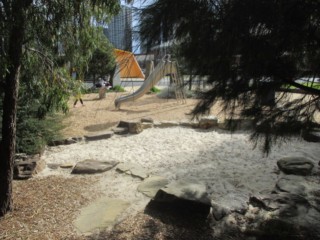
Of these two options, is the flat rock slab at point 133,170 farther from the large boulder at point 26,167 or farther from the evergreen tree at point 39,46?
the evergreen tree at point 39,46

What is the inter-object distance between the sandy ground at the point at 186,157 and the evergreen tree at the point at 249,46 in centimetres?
80

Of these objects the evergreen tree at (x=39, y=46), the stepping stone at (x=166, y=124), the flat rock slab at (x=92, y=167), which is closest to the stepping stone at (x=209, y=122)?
the stepping stone at (x=166, y=124)

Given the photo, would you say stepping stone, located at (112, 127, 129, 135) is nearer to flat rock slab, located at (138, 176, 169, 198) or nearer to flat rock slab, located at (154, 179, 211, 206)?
flat rock slab, located at (138, 176, 169, 198)

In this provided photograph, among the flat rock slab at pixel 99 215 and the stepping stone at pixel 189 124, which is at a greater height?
the flat rock slab at pixel 99 215

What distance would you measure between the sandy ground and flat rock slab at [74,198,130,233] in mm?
134

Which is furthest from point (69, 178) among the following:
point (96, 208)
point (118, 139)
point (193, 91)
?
point (193, 91)

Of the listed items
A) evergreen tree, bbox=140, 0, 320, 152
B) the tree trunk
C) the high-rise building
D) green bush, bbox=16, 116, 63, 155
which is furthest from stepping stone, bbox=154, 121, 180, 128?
the high-rise building

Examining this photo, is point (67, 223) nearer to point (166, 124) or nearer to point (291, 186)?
point (291, 186)

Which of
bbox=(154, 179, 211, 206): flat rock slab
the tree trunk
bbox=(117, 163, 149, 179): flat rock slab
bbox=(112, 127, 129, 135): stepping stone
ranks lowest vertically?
bbox=(112, 127, 129, 135): stepping stone

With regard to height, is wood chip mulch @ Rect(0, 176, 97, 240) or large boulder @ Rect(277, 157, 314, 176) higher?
large boulder @ Rect(277, 157, 314, 176)

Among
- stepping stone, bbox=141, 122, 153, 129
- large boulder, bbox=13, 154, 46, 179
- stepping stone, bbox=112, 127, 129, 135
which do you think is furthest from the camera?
stepping stone, bbox=141, 122, 153, 129

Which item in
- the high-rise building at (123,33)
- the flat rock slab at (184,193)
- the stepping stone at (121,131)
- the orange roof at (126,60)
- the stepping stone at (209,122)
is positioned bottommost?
the stepping stone at (121,131)

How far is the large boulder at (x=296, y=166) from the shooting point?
452cm

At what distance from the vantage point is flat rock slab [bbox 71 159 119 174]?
4816 millimetres
